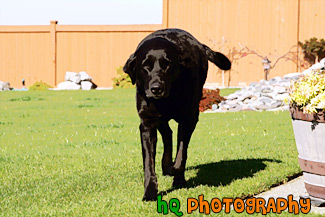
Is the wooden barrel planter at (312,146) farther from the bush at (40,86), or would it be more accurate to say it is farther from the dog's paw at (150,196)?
the bush at (40,86)

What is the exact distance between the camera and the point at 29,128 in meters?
11.0

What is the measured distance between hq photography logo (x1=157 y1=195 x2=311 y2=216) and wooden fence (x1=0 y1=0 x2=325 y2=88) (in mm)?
19300

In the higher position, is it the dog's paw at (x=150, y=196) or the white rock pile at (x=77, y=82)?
the white rock pile at (x=77, y=82)

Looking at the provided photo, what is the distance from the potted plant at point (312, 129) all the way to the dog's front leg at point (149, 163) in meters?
1.23

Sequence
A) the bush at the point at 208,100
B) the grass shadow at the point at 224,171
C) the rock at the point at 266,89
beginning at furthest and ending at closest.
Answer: the rock at the point at 266,89 → the bush at the point at 208,100 → the grass shadow at the point at 224,171

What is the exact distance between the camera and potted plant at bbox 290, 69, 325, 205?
14.3 feet

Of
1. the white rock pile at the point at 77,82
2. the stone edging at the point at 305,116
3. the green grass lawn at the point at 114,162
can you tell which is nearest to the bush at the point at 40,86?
the white rock pile at the point at 77,82

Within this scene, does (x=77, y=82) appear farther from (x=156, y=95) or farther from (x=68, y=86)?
(x=156, y=95)

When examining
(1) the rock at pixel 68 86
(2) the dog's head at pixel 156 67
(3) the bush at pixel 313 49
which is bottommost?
(1) the rock at pixel 68 86

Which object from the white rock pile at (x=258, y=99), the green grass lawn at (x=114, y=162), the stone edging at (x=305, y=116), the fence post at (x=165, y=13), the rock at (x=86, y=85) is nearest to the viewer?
the stone edging at (x=305, y=116)

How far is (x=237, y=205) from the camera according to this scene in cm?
443

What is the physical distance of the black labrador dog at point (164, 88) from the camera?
4469mm

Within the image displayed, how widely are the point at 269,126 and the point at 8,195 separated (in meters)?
6.28

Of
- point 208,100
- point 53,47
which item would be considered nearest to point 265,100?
point 208,100
